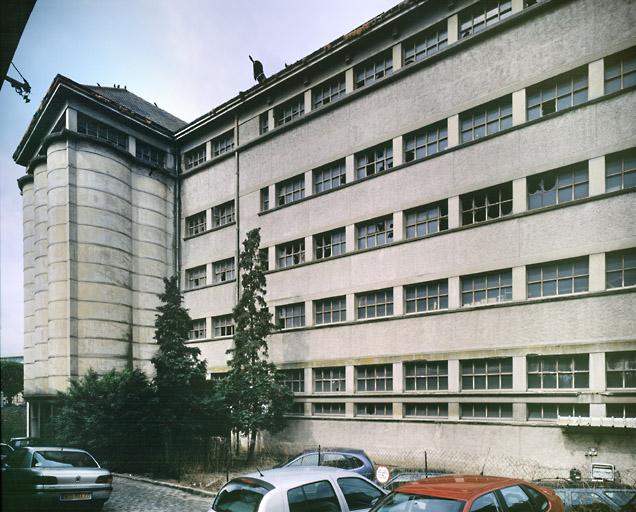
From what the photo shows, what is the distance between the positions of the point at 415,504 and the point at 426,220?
51.7 feet

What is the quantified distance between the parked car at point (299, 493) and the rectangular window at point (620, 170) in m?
13.6

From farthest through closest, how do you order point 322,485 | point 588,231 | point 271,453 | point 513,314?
1. point 271,453
2. point 513,314
3. point 588,231
4. point 322,485

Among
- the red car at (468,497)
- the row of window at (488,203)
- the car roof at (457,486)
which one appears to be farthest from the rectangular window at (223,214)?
the red car at (468,497)

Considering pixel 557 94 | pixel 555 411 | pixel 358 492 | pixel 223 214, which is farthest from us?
pixel 223 214

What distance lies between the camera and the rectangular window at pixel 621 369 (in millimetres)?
16297

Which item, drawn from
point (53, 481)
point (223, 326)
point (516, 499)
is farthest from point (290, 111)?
point (516, 499)

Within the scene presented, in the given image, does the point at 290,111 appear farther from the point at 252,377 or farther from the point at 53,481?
the point at 53,481

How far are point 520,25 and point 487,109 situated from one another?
3138 millimetres

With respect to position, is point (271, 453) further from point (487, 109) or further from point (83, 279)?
point (487, 109)

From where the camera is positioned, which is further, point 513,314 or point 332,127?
point 332,127

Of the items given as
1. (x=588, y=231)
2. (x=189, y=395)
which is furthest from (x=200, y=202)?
(x=588, y=231)

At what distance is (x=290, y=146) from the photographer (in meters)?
27.7

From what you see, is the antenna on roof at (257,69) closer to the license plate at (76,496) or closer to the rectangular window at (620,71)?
the rectangular window at (620,71)

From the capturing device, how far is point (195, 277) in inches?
1329
